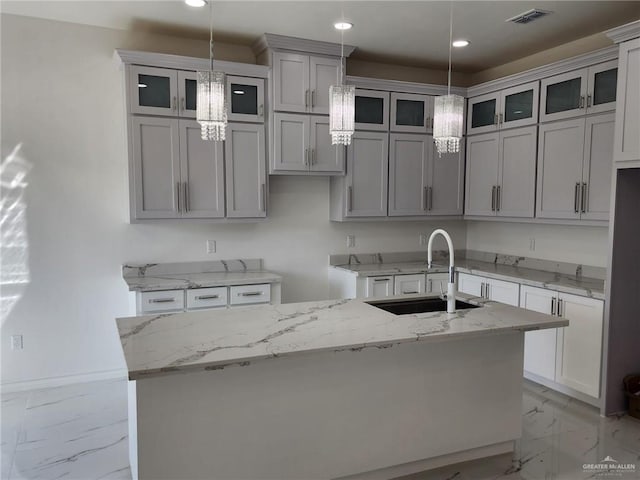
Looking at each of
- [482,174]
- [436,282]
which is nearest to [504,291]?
[436,282]

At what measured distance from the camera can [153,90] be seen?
3.90m

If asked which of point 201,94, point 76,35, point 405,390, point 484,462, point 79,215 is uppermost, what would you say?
point 76,35

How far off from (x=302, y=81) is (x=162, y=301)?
7.01ft

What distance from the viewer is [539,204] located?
429 centimetres

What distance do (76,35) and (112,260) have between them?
5.86 feet

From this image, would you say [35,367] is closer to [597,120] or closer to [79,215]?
[79,215]

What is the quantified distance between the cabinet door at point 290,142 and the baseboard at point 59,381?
2.18 meters

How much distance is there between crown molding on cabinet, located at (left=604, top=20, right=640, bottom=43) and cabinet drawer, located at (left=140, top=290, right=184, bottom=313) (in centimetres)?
350

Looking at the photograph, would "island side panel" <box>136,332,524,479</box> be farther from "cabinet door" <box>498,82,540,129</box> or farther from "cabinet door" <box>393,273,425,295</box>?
"cabinet door" <box>498,82,540,129</box>

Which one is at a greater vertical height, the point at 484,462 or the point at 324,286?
the point at 324,286

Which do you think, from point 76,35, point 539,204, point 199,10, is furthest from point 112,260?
point 539,204

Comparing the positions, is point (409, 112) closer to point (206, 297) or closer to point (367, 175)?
point (367, 175)

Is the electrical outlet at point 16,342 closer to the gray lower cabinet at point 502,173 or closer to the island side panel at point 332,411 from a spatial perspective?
the island side panel at point 332,411

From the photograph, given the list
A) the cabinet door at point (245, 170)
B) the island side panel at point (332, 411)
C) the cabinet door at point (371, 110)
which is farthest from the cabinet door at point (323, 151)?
the island side panel at point (332, 411)
